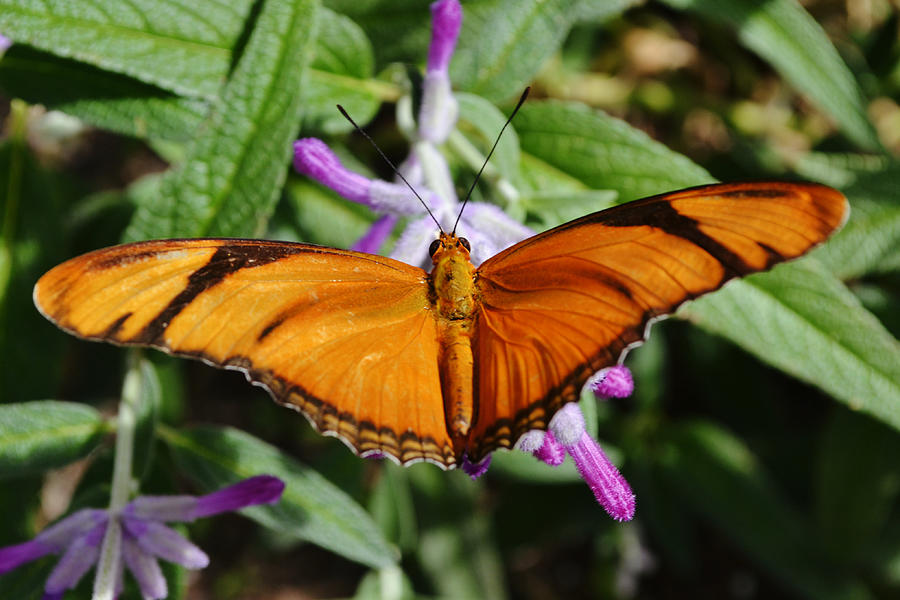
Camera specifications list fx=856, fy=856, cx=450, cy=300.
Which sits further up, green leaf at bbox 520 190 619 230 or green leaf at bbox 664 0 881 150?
green leaf at bbox 664 0 881 150

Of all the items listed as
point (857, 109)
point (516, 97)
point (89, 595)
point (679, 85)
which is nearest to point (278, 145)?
point (516, 97)

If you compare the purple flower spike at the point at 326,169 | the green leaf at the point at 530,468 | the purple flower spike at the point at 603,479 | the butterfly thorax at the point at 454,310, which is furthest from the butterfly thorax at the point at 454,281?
the green leaf at the point at 530,468

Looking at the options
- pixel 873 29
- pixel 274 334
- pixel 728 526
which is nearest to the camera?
pixel 274 334

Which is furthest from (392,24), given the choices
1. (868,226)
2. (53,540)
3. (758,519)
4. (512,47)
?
(758,519)

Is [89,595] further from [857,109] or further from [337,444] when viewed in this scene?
[857,109]

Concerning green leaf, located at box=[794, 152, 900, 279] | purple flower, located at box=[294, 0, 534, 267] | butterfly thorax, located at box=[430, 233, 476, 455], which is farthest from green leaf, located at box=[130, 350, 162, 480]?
green leaf, located at box=[794, 152, 900, 279]

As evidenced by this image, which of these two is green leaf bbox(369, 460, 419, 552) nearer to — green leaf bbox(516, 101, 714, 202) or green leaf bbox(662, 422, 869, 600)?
green leaf bbox(662, 422, 869, 600)
